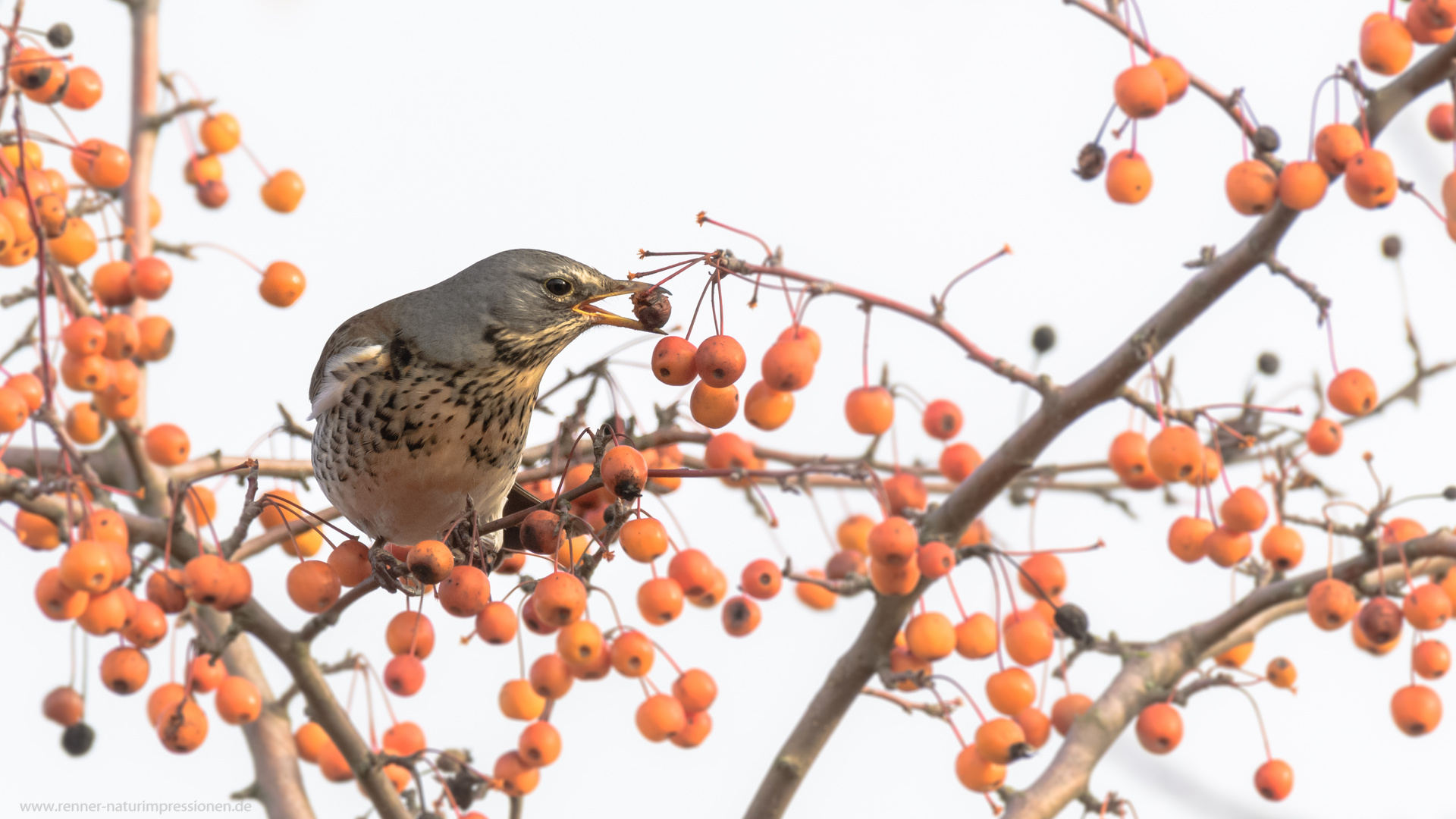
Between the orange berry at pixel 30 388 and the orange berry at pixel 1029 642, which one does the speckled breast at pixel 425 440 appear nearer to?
the orange berry at pixel 30 388

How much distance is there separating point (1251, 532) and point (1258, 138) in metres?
0.79

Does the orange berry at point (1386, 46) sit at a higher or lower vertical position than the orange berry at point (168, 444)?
higher

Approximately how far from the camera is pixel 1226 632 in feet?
9.09

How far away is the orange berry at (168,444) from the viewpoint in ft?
9.92

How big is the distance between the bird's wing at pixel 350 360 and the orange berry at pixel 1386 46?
196cm

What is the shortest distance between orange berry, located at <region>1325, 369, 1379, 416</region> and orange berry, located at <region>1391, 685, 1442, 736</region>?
1.93 ft

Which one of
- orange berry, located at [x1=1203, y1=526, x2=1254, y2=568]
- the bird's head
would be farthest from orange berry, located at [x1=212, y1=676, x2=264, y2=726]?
orange berry, located at [x1=1203, y1=526, x2=1254, y2=568]

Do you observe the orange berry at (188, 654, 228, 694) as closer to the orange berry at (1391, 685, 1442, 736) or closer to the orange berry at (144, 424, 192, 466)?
the orange berry at (144, 424, 192, 466)

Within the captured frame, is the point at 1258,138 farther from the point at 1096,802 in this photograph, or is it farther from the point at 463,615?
the point at 463,615

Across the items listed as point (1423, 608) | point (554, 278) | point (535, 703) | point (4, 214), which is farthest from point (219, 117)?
point (1423, 608)

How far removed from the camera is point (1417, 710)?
8.92ft

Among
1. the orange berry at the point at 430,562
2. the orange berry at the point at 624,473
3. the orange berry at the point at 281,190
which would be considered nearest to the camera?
the orange berry at the point at 624,473

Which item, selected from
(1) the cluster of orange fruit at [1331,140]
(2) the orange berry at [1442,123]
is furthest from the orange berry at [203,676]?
(2) the orange berry at [1442,123]

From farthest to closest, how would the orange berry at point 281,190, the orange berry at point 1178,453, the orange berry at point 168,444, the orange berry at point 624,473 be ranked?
the orange berry at point 281,190
the orange berry at point 168,444
the orange berry at point 1178,453
the orange berry at point 624,473
